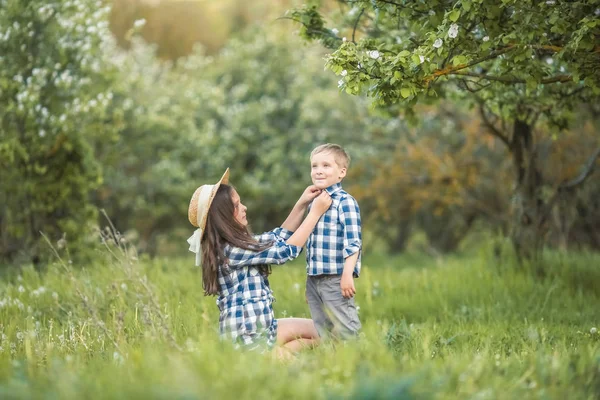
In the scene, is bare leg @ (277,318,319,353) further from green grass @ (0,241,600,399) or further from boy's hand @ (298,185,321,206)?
boy's hand @ (298,185,321,206)

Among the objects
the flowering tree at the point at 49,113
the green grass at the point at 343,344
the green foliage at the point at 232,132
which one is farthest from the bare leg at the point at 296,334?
the green foliage at the point at 232,132

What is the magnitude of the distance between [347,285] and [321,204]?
21.8 inches

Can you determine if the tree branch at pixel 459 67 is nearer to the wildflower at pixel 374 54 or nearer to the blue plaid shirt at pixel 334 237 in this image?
the wildflower at pixel 374 54

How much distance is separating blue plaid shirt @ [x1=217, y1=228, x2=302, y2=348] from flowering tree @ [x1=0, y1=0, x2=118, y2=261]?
4.49m

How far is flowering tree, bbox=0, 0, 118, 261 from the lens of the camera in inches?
325

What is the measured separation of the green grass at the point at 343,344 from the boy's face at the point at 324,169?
103 cm

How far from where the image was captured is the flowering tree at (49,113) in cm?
827

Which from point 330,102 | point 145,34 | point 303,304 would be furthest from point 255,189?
point 145,34

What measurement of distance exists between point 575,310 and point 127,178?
9.05 meters

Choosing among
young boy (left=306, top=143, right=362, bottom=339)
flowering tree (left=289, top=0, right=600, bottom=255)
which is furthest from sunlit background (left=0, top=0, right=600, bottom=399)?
young boy (left=306, top=143, right=362, bottom=339)

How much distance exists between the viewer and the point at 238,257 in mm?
4500

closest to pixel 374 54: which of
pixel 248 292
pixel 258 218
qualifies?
pixel 248 292

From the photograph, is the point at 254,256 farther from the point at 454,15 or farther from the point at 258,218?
the point at 258,218

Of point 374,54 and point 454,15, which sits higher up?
point 454,15
